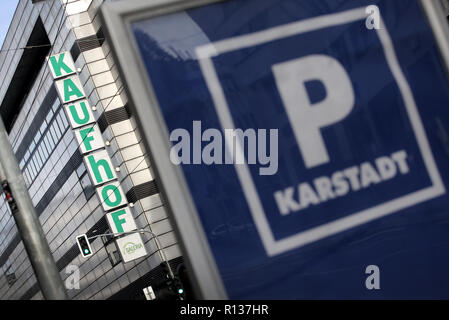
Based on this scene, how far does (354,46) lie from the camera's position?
6.83 ft

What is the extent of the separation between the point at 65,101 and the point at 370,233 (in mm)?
40989

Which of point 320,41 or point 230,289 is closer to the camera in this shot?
point 230,289

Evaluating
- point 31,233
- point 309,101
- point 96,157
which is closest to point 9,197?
point 31,233

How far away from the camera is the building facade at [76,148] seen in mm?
43344

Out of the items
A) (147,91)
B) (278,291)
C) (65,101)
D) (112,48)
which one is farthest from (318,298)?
(65,101)

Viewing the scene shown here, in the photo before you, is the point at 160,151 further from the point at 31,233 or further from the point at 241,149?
the point at 31,233

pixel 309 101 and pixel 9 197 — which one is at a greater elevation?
pixel 9 197

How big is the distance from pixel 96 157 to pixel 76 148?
562 cm

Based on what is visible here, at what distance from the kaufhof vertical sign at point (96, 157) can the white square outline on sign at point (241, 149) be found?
40.1 metres

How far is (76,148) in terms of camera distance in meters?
47.7

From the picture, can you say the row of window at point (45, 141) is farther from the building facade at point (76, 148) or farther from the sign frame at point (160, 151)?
the sign frame at point (160, 151)

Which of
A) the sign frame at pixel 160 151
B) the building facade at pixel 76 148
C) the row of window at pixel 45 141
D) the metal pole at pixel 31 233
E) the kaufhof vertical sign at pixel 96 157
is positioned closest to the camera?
the sign frame at pixel 160 151

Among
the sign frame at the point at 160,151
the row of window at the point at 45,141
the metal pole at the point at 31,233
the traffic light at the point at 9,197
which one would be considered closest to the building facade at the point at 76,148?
the row of window at the point at 45,141

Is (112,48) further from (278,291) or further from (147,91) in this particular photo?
(278,291)
